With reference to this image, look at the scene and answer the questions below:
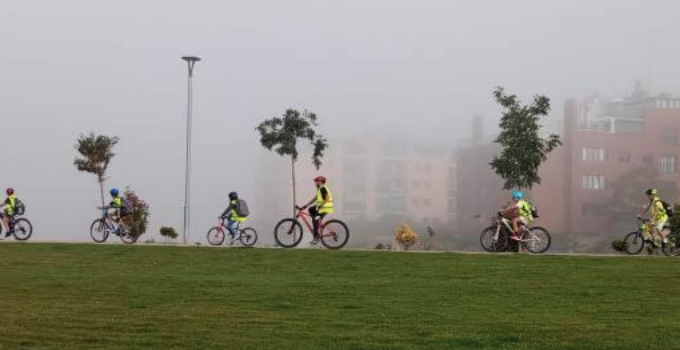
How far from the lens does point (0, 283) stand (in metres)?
12.6

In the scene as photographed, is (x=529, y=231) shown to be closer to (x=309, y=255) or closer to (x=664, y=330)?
(x=309, y=255)

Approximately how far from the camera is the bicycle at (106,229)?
24797mm

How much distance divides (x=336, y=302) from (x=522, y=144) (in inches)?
700

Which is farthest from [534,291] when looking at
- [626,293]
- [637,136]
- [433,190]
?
[637,136]

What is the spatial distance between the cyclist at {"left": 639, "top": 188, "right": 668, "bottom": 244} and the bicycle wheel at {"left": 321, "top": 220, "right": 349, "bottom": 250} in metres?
8.00

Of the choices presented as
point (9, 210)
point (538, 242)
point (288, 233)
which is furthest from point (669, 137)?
point (9, 210)

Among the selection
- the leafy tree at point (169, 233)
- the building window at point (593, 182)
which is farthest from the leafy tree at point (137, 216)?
the building window at point (593, 182)

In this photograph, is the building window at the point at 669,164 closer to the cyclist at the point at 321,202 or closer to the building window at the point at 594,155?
the building window at the point at 594,155

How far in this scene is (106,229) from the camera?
81.4ft

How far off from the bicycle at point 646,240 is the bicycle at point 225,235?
10503mm

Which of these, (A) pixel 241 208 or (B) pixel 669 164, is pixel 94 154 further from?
(B) pixel 669 164

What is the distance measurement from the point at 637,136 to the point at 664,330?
203 feet

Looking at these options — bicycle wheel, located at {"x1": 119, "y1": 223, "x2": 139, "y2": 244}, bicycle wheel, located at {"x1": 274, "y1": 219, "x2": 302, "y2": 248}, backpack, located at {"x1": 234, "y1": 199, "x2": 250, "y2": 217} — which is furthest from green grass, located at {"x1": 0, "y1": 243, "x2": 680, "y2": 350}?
bicycle wheel, located at {"x1": 119, "y1": 223, "x2": 139, "y2": 244}

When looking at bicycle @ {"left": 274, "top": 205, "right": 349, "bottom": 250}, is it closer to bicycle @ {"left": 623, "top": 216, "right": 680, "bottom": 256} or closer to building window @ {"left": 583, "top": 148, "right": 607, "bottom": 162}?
bicycle @ {"left": 623, "top": 216, "right": 680, "bottom": 256}
